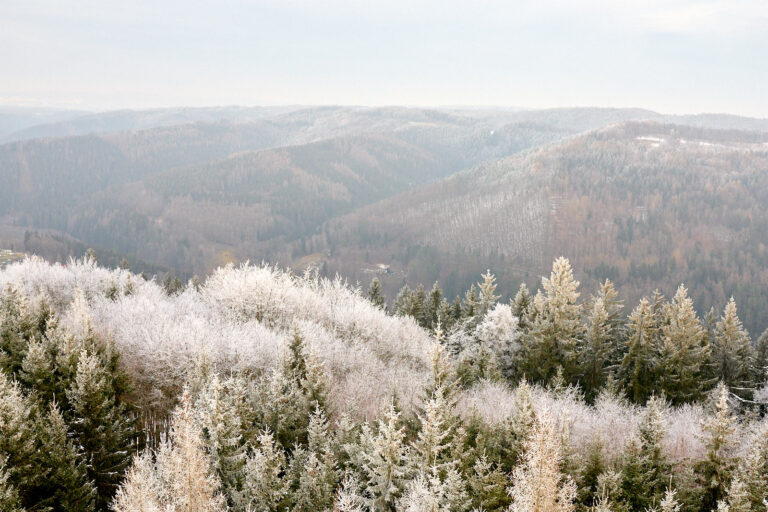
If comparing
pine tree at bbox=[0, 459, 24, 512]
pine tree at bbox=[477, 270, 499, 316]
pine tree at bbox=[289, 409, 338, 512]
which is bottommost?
pine tree at bbox=[477, 270, 499, 316]

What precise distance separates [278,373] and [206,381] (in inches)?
175

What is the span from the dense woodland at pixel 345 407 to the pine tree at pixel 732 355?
186 mm

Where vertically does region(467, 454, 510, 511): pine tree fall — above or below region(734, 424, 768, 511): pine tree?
below

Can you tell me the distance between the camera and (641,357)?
40812mm

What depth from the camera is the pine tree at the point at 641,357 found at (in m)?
40.6

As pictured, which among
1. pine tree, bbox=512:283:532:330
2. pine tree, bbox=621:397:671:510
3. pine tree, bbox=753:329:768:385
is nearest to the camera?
pine tree, bbox=621:397:671:510

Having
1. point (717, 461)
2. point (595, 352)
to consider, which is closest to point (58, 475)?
point (717, 461)

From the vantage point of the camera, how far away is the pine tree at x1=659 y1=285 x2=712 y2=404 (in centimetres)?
3872

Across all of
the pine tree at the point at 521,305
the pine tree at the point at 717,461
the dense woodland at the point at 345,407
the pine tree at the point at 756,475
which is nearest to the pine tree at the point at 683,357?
the dense woodland at the point at 345,407

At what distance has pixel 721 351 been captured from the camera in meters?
43.5

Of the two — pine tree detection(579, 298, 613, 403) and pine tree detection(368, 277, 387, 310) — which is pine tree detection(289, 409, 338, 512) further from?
pine tree detection(368, 277, 387, 310)

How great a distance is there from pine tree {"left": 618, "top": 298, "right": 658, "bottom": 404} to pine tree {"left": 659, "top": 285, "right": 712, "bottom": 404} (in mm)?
1217

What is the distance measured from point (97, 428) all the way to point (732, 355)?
50.6 metres

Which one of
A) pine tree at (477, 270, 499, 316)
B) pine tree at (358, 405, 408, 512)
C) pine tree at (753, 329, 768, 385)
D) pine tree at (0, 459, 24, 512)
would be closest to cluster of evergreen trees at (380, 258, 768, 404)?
pine tree at (753, 329, 768, 385)
